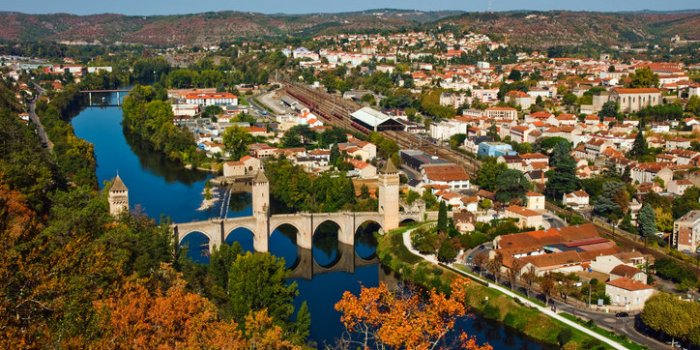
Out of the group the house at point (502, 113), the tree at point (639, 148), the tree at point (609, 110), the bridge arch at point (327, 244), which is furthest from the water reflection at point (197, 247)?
the tree at point (609, 110)

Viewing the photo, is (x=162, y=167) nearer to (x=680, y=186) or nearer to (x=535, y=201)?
(x=535, y=201)

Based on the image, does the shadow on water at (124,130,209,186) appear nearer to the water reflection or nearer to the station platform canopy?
the water reflection

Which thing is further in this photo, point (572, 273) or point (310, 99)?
point (310, 99)

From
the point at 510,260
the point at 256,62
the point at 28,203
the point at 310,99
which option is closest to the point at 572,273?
the point at 510,260

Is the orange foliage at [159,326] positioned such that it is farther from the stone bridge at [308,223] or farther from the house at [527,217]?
the house at [527,217]

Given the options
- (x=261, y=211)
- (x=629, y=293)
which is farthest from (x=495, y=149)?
(x=629, y=293)

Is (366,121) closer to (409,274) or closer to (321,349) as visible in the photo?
(409,274)
